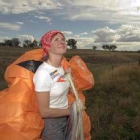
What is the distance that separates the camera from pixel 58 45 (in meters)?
3.34

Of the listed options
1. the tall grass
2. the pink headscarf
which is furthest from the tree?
the pink headscarf

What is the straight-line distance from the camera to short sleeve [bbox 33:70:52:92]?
3131 mm

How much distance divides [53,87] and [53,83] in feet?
0.14

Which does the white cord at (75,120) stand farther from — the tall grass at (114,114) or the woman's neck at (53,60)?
the tall grass at (114,114)

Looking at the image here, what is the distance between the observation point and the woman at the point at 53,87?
3.15 meters

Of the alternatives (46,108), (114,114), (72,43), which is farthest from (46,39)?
(72,43)

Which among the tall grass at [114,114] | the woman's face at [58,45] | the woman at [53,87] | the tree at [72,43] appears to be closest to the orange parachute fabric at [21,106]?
the woman at [53,87]

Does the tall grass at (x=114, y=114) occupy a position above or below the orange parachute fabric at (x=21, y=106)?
below

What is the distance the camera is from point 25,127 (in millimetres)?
3191

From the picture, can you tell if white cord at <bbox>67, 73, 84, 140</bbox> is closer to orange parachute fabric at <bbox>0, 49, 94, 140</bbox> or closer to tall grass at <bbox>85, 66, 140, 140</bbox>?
orange parachute fabric at <bbox>0, 49, 94, 140</bbox>

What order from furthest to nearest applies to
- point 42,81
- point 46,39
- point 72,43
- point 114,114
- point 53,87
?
1. point 72,43
2. point 114,114
3. point 46,39
4. point 53,87
5. point 42,81

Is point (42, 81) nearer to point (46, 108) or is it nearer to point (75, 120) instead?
point (46, 108)

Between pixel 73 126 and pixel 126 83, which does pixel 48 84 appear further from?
pixel 126 83

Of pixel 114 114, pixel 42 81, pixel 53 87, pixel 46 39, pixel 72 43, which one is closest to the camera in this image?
pixel 42 81
